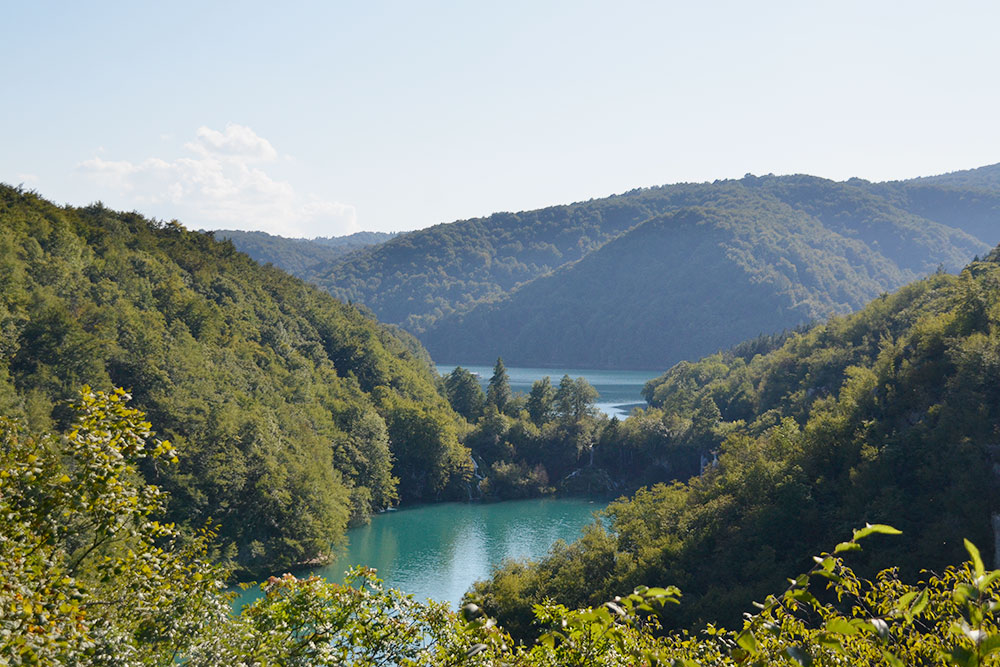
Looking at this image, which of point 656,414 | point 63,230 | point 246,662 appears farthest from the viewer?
point 656,414

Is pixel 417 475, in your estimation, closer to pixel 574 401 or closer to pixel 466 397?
pixel 574 401

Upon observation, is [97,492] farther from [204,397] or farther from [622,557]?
[204,397]

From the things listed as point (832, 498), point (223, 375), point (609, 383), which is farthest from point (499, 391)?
point (609, 383)

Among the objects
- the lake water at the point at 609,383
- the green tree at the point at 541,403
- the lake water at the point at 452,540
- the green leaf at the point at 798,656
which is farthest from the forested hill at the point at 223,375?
the green leaf at the point at 798,656

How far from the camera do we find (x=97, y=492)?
307 inches

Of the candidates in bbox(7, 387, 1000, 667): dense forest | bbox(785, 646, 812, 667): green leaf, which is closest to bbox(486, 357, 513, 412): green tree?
bbox(7, 387, 1000, 667): dense forest

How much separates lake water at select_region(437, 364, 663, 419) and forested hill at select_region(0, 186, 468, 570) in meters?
33.3

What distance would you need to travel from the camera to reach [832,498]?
34656 mm

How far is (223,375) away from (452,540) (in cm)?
2126

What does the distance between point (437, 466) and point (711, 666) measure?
62.1 m

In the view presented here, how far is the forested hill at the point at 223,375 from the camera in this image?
45.8m

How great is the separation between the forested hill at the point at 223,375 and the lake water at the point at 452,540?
2.78 m

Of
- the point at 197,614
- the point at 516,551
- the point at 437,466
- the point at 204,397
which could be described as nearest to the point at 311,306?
the point at 437,466

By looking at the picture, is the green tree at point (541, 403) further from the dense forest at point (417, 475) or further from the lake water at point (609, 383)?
the lake water at point (609, 383)
